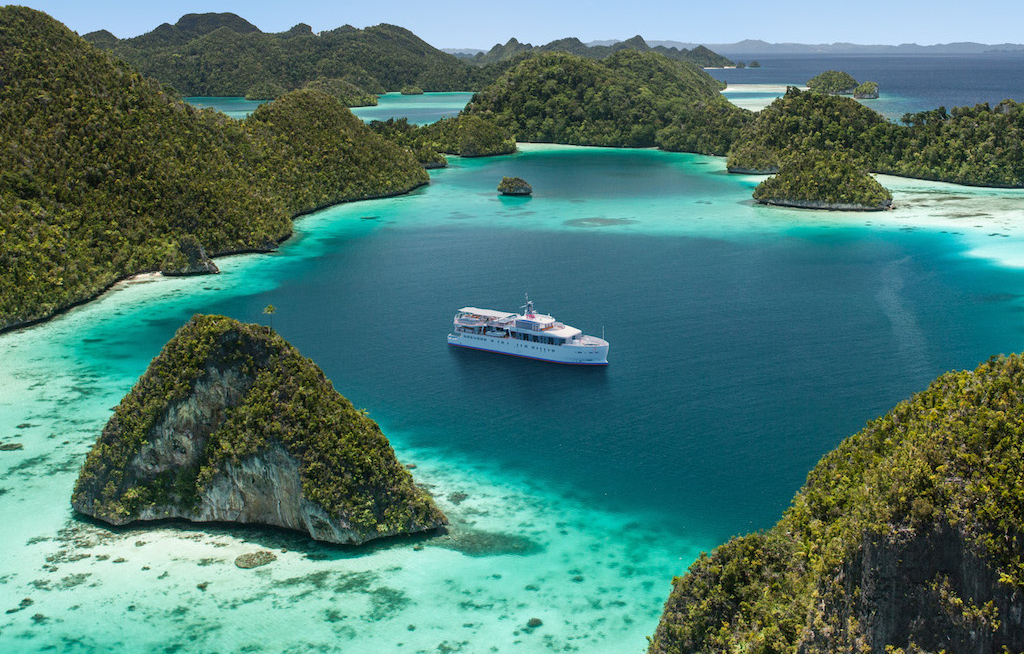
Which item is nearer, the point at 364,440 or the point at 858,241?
the point at 364,440

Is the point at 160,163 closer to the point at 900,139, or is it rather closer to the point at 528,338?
the point at 528,338

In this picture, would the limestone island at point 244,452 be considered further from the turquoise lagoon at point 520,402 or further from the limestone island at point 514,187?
the limestone island at point 514,187

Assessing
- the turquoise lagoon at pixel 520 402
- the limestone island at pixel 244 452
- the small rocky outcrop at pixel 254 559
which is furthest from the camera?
the limestone island at pixel 244 452

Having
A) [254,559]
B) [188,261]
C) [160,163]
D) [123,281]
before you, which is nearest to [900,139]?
[160,163]

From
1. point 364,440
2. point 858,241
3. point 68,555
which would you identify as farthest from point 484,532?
point 858,241

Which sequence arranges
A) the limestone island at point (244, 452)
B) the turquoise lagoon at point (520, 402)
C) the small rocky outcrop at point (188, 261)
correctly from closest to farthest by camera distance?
the turquoise lagoon at point (520, 402)
the limestone island at point (244, 452)
the small rocky outcrop at point (188, 261)

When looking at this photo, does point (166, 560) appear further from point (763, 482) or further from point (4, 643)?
point (763, 482)

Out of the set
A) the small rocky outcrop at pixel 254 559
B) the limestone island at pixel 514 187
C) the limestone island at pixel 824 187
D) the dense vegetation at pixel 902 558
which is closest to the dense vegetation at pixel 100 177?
the limestone island at pixel 514 187
